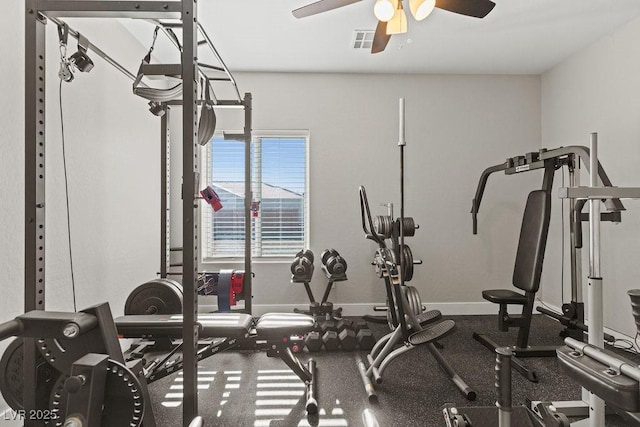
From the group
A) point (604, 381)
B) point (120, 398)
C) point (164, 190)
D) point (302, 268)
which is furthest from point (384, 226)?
point (120, 398)

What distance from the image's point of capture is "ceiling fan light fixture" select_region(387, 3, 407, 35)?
6.61 ft

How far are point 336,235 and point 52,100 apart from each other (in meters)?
2.80

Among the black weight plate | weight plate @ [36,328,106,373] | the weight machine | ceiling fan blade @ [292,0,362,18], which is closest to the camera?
weight plate @ [36,328,106,373]

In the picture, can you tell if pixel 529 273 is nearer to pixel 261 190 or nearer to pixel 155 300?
pixel 261 190

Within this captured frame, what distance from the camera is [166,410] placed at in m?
2.11

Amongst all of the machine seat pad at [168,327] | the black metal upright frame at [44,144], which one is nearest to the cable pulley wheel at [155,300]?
the machine seat pad at [168,327]

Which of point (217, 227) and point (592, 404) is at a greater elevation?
point (217, 227)

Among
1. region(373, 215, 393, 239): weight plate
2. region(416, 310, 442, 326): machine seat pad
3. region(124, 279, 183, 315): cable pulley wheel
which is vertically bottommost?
region(416, 310, 442, 326): machine seat pad

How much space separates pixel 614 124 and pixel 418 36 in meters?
1.96

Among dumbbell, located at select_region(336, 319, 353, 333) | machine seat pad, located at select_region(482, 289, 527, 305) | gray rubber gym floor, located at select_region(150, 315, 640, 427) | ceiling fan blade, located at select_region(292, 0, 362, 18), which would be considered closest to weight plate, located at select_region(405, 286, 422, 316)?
gray rubber gym floor, located at select_region(150, 315, 640, 427)

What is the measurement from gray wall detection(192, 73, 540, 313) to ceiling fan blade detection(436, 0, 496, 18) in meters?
1.98

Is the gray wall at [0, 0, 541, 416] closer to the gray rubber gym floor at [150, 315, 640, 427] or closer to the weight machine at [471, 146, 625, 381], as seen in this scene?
the weight machine at [471, 146, 625, 381]

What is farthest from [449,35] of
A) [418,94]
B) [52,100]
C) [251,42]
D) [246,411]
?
[246,411]

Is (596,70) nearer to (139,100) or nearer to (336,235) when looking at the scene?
(336,235)
